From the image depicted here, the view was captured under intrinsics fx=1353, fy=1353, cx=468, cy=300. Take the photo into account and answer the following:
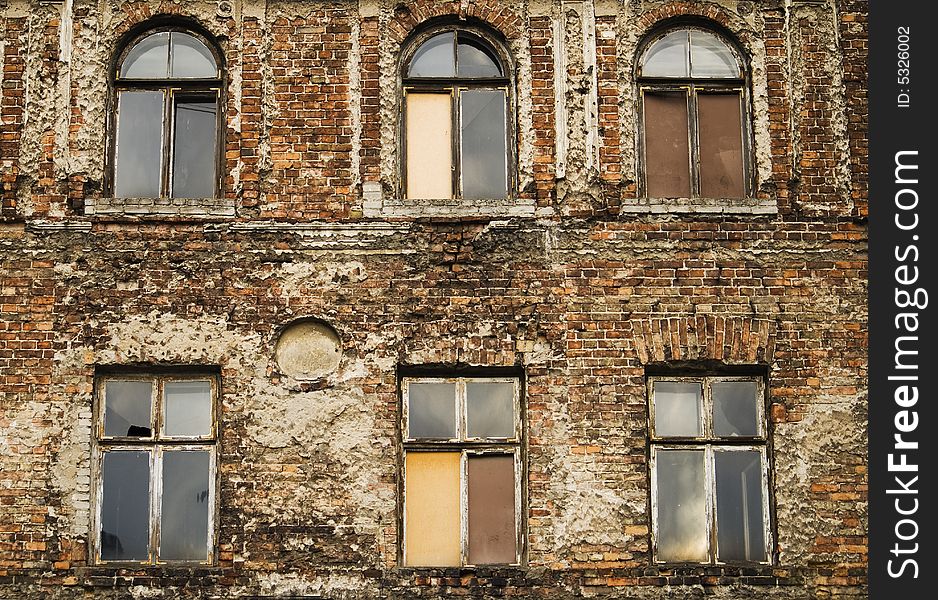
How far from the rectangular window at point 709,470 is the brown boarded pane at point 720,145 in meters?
1.68

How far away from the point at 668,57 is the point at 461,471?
13.3ft

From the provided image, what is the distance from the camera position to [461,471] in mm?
10984

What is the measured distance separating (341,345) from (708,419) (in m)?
3.06

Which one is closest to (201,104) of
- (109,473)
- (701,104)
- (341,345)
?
(341,345)

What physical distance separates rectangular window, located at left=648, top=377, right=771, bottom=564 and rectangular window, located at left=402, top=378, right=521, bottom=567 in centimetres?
117

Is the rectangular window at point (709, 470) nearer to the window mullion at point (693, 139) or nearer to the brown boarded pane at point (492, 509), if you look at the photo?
the brown boarded pane at point (492, 509)

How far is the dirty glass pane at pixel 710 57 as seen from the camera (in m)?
11.8

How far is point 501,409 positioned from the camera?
1111 cm

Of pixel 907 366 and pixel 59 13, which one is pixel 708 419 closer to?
pixel 907 366

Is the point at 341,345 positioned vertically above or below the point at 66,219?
below

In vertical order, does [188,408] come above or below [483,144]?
below

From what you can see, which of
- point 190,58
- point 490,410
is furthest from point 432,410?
point 190,58

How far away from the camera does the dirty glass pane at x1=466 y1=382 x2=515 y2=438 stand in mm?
11062

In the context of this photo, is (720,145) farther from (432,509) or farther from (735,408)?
(432,509)
